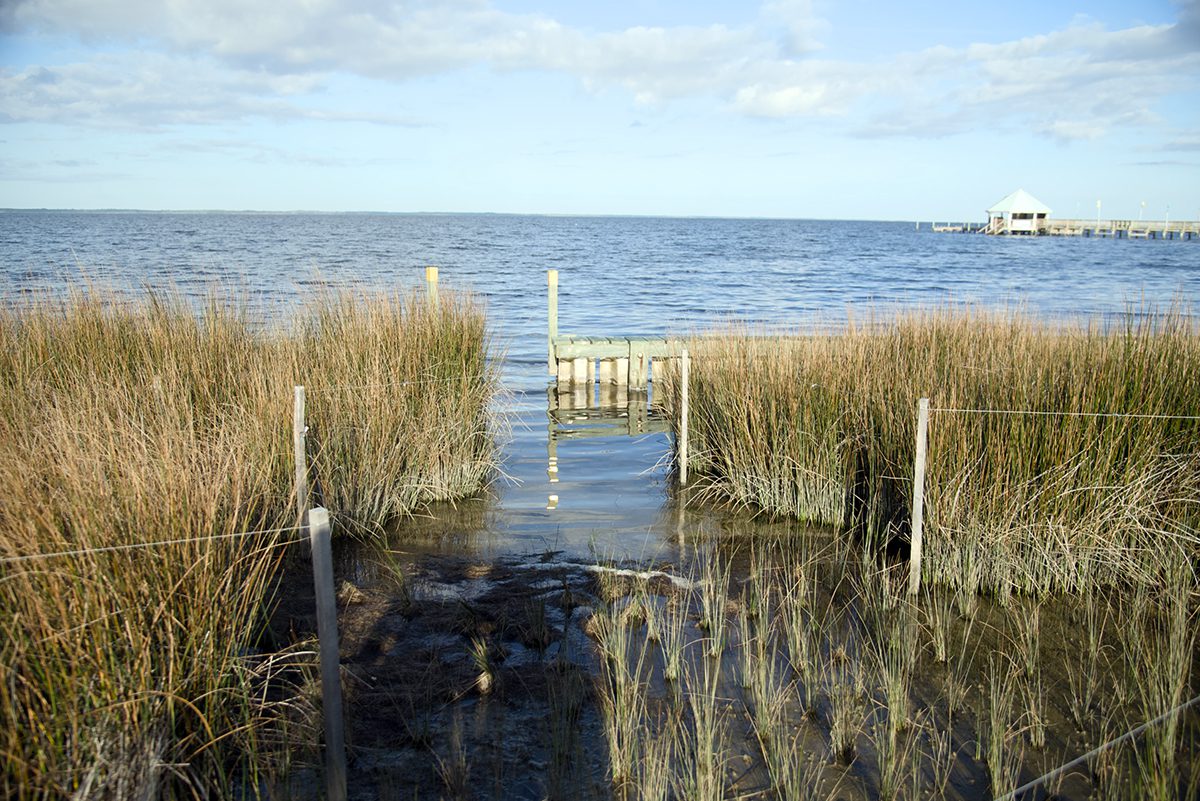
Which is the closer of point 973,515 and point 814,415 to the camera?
point 973,515

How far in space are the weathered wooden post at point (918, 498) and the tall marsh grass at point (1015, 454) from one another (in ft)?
0.75

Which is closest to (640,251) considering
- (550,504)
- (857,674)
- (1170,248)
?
(1170,248)

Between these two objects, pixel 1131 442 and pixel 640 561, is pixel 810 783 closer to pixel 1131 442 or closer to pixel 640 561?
pixel 640 561

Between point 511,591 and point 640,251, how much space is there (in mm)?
51081

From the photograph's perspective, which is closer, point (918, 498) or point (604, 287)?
point (918, 498)

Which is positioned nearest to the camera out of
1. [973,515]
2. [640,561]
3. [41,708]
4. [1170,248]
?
[41,708]

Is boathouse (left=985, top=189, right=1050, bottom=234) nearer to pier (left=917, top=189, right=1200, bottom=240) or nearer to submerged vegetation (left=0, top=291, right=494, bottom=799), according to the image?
pier (left=917, top=189, right=1200, bottom=240)

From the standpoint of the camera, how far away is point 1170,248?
59656 mm

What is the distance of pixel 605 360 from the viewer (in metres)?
11.8

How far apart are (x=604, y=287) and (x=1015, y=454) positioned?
25857mm

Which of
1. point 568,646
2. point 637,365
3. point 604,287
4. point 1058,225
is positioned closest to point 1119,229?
point 1058,225

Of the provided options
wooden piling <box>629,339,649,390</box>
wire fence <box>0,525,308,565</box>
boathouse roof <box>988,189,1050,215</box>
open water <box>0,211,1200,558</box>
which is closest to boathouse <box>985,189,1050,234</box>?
boathouse roof <box>988,189,1050,215</box>

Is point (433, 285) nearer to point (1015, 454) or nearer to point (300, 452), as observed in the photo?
point (300, 452)

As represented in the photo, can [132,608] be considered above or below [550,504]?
above
